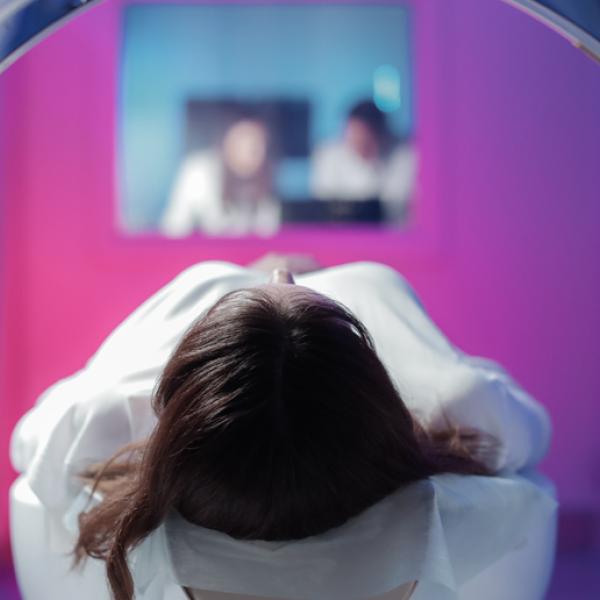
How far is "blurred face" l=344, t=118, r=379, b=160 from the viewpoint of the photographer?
3.02 metres

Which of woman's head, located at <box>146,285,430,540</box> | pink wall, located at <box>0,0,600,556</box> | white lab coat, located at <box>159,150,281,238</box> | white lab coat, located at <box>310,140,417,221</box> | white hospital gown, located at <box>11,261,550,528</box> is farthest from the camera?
white lab coat, located at <box>159,150,281,238</box>

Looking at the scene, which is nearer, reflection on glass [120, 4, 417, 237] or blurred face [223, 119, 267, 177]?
reflection on glass [120, 4, 417, 237]

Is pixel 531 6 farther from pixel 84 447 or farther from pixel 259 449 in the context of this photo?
pixel 84 447

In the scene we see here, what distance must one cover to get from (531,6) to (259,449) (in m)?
0.52

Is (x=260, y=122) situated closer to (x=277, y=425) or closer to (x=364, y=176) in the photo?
(x=364, y=176)

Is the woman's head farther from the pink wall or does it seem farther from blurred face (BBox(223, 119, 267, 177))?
blurred face (BBox(223, 119, 267, 177))

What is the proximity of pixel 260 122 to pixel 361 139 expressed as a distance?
35 cm

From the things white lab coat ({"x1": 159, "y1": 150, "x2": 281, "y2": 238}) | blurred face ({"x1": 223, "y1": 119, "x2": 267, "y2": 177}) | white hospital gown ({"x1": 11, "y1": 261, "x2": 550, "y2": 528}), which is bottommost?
white hospital gown ({"x1": 11, "y1": 261, "x2": 550, "y2": 528})

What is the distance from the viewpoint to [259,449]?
0.93 m

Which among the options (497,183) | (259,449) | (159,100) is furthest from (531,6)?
(159,100)

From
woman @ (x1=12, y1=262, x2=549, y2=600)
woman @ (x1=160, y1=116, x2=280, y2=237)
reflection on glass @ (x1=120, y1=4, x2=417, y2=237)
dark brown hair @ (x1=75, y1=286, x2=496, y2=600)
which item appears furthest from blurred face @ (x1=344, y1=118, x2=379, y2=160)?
dark brown hair @ (x1=75, y1=286, x2=496, y2=600)

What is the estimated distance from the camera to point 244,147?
10.2 feet

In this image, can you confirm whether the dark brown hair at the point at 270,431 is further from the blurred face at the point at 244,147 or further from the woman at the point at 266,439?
the blurred face at the point at 244,147

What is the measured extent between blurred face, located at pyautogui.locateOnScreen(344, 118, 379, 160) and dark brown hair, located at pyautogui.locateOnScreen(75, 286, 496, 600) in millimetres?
2057
